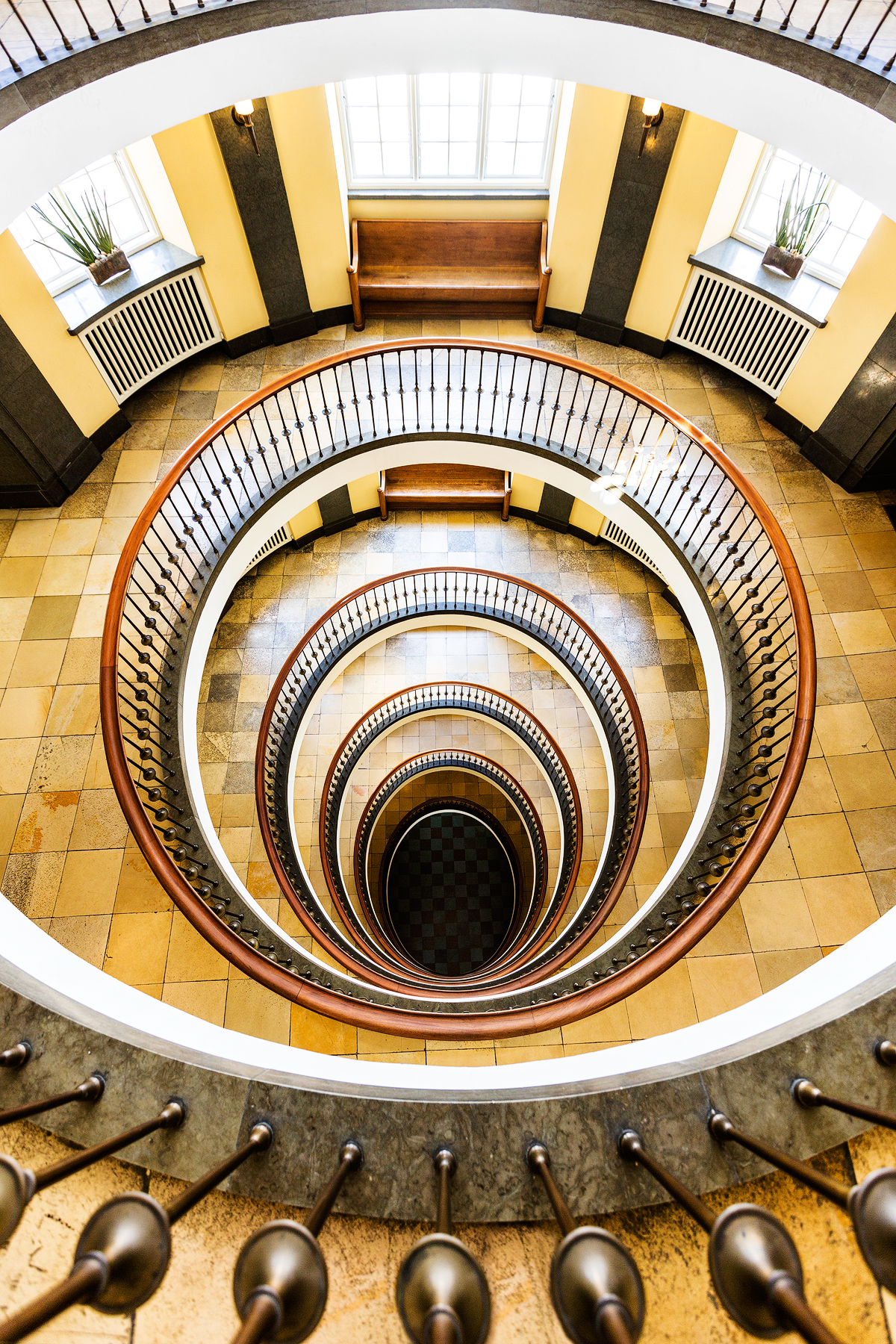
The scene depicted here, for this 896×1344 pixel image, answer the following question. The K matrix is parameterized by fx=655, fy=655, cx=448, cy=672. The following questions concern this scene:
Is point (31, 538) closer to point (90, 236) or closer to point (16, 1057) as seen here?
point (90, 236)

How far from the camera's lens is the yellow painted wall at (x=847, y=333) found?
18.4ft

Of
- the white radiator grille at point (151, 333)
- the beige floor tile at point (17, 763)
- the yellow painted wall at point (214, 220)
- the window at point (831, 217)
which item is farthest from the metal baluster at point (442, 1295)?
the yellow painted wall at point (214, 220)

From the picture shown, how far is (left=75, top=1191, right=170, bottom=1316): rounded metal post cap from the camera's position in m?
1.23

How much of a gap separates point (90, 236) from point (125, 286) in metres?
0.47

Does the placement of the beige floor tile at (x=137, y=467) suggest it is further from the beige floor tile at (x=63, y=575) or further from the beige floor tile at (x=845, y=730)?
the beige floor tile at (x=845, y=730)

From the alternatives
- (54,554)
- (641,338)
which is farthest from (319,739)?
(641,338)

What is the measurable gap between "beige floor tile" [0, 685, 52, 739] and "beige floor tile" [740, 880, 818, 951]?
5514 millimetres

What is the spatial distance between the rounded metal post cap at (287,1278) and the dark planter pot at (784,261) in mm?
8034

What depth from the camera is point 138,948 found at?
4316mm

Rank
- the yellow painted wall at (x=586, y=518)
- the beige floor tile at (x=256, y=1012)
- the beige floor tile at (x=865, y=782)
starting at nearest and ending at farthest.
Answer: the beige floor tile at (x=256, y=1012), the beige floor tile at (x=865, y=782), the yellow painted wall at (x=586, y=518)

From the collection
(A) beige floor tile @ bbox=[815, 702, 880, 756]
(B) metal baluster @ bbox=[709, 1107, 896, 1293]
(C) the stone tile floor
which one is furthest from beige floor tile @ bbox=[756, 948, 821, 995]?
(B) metal baluster @ bbox=[709, 1107, 896, 1293]

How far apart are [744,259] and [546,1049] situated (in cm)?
761

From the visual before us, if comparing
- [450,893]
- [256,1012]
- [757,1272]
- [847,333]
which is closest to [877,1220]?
[757,1272]

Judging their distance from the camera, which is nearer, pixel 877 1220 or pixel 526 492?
pixel 877 1220
